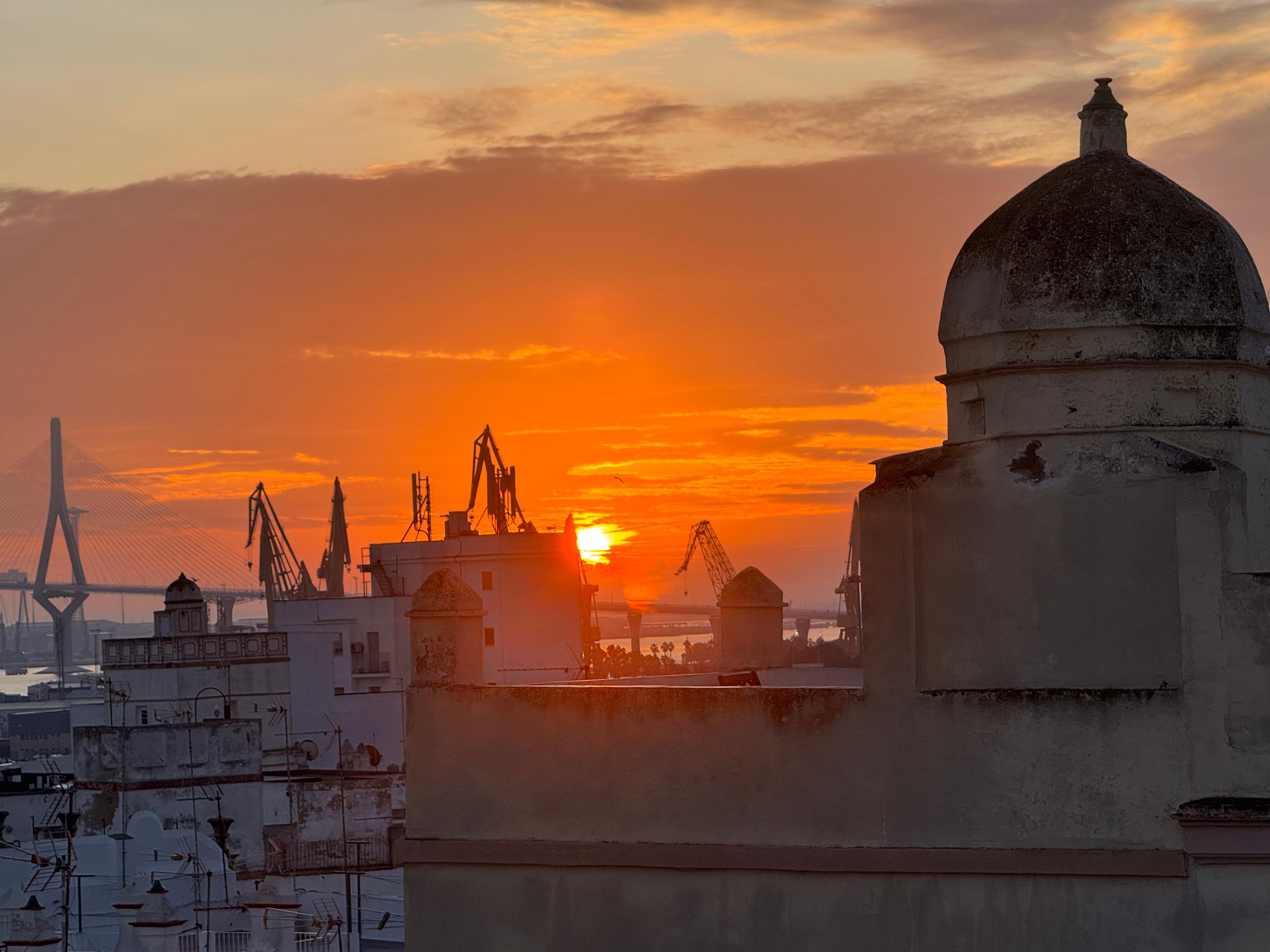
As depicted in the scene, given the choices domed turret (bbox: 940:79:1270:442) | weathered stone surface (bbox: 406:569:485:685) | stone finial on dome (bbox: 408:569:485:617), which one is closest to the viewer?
domed turret (bbox: 940:79:1270:442)

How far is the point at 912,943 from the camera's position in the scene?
10.8 m

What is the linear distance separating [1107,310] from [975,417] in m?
1.09

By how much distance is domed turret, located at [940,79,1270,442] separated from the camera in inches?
433

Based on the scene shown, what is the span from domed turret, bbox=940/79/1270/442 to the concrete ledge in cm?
264

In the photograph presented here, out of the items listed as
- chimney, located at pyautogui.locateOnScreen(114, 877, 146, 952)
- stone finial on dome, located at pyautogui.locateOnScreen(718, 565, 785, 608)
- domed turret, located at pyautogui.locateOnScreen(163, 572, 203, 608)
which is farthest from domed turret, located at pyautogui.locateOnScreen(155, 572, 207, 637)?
stone finial on dome, located at pyautogui.locateOnScreen(718, 565, 785, 608)

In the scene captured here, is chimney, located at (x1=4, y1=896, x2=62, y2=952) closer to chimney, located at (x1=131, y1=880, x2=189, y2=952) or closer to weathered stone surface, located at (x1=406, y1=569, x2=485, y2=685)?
chimney, located at (x1=131, y1=880, x2=189, y2=952)

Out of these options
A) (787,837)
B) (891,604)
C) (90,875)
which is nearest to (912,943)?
(787,837)

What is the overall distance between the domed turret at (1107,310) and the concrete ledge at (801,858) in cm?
264

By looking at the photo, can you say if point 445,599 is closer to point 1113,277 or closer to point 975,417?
point 975,417

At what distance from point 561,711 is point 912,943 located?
2.62m

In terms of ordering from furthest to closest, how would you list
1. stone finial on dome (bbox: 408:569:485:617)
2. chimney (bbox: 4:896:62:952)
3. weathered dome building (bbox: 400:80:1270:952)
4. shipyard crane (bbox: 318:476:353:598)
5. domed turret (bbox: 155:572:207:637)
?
shipyard crane (bbox: 318:476:353:598), domed turret (bbox: 155:572:207:637), chimney (bbox: 4:896:62:952), stone finial on dome (bbox: 408:569:485:617), weathered dome building (bbox: 400:80:1270:952)

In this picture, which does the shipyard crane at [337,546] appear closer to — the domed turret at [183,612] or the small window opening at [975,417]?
the domed turret at [183,612]

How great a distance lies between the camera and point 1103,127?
11914mm

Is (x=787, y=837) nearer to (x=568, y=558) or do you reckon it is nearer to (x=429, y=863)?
(x=429, y=863)
